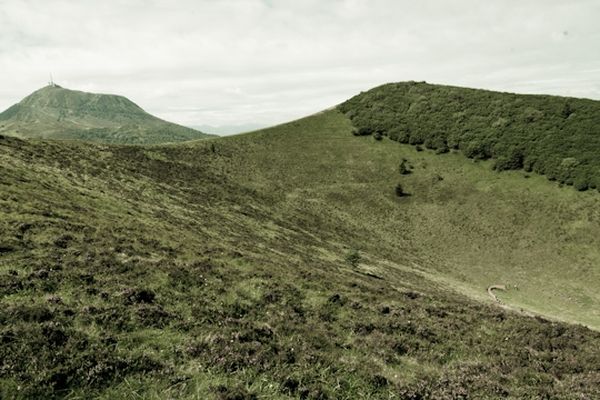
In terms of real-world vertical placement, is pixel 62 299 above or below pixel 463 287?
above

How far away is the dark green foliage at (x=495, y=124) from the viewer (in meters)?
76.4

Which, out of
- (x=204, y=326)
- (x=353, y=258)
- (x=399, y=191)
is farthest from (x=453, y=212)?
(x=204, y=326)

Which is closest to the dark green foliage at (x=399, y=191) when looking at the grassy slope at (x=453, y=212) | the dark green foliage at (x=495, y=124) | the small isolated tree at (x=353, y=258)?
the grassy slope at (x=453, y=212)

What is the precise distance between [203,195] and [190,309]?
1763 inches

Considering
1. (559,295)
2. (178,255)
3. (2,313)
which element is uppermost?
(2,313)

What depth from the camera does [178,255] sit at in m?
19.9

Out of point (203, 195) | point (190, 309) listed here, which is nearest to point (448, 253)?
point (203, 195)

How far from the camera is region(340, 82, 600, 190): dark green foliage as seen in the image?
76.4 metres

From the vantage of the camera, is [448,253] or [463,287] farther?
[448,253]

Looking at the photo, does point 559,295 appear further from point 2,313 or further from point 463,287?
point 2,313

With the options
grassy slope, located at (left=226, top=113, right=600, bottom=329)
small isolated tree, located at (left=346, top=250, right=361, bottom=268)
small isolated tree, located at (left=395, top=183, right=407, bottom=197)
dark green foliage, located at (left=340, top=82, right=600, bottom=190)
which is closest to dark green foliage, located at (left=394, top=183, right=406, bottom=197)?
small isolated tree, located at (left=395, top=183, right=407, bottom=197)

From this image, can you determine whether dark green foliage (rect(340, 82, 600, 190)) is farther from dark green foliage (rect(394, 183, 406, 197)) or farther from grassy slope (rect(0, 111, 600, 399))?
grassy slope (rect(0, 111, 600, 399))

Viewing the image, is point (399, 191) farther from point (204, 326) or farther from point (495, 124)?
point (204, 326)

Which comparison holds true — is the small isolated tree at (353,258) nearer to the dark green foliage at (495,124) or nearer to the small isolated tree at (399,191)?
the small isolated tree at (399,191)
